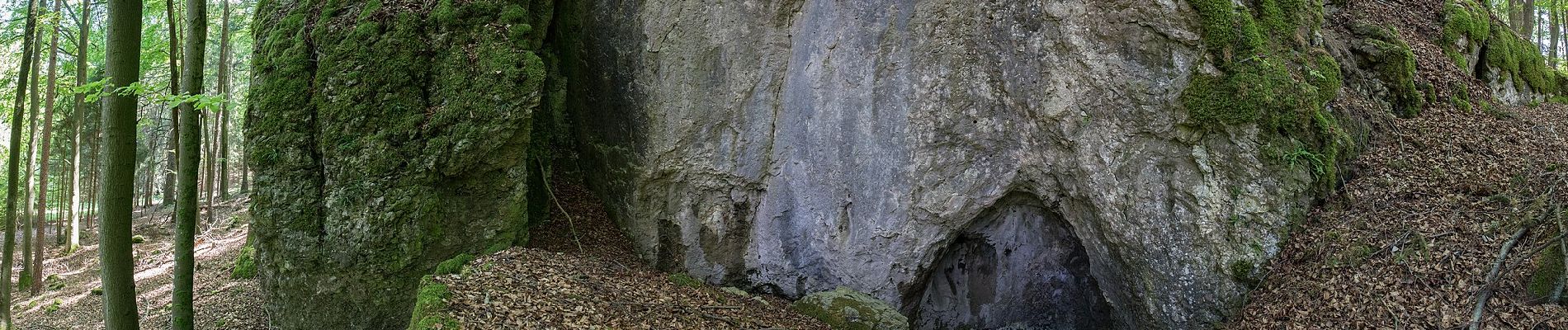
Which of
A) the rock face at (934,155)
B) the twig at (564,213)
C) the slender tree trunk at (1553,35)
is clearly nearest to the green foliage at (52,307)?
the twig at (564,213)

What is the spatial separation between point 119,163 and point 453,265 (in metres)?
2.19

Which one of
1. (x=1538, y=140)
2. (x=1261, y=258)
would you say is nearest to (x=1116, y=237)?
(x=1261, y=258)

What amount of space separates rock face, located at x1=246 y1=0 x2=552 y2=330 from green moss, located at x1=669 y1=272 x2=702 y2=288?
4.92ft

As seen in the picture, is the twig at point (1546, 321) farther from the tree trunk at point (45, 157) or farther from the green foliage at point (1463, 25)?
the tree trunk at point (45, 157)

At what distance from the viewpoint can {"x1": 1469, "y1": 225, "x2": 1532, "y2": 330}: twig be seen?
15.1 feet

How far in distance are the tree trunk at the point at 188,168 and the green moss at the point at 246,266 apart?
3708 millimetres

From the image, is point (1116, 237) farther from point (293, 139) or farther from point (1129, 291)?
point (293, 139)

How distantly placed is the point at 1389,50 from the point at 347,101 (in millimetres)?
9539

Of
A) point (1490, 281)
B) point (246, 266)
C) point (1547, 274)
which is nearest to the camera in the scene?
point (1547, 274)

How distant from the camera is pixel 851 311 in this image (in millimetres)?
7090

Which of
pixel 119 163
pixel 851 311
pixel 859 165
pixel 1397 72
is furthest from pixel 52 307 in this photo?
pixel 1397 72

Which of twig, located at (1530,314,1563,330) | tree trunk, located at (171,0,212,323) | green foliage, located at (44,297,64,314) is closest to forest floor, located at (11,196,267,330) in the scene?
green foliage, located at (44,297,64,314)

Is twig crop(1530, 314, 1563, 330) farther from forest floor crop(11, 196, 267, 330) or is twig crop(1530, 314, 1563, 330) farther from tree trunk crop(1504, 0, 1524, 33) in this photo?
tree trunk crop(1504, 0, 1524, 33)

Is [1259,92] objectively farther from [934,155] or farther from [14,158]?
[14,158]
